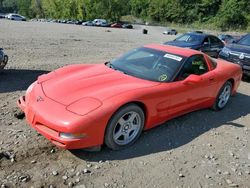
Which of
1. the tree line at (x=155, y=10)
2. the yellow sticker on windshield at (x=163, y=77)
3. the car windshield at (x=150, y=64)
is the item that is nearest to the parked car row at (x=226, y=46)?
the car windshield at (x=150, y=64)

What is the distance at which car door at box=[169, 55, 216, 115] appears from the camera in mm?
4938

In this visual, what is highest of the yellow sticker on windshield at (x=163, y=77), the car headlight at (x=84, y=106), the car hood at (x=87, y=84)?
the yellow sticker on windshield at (x=163, y=77)

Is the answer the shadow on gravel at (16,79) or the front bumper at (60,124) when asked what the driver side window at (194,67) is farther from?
the shadow on gravel at (16,79)

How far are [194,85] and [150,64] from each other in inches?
32.1

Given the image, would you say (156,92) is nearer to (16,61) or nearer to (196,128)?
(196,128)

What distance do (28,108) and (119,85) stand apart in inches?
50.8

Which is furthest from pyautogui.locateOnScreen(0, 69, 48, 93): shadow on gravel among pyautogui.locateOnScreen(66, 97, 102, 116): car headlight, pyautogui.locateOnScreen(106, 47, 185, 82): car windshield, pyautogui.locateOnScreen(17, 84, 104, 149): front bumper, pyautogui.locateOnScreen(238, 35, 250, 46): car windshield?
pyautogui.locateOnScreen(238, 35, 250, 46): car windshield

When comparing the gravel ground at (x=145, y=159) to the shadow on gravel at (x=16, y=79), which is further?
the shadow on gravel at (x=16, y=79)

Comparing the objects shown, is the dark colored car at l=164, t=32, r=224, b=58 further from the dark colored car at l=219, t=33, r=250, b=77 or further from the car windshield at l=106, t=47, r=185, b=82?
the car windshield at l=106, t=47, r=185, b=82

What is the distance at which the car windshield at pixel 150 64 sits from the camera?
490cm

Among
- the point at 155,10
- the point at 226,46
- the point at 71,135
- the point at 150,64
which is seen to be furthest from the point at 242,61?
the point at 155,10

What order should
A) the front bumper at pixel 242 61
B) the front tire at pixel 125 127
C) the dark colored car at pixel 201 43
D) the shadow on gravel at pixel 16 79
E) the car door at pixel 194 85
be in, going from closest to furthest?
the front tire at pixel 125 127, the car door at pixel 194 85, the shadow on gravel at pixel 16 79, the front bumper at pixel 242 61, the dark colored car at pixel 201 43

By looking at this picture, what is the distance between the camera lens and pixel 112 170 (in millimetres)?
3824

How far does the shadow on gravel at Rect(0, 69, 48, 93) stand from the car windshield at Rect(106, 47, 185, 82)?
2.48 meters
